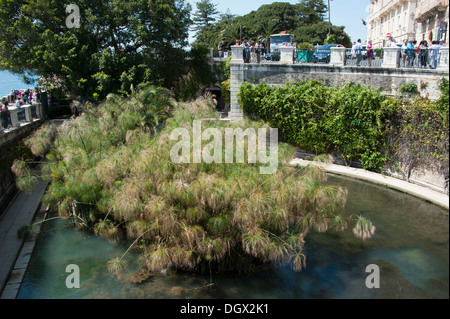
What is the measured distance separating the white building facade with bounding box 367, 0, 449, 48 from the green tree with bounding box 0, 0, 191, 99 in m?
12.2

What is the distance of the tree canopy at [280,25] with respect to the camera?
37375mm

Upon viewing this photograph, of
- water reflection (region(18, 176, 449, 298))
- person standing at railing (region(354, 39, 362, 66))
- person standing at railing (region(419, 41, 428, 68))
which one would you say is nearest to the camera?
water reflection (region(18, 176, 449, 298))

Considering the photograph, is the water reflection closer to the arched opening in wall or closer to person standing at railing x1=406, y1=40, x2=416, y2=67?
person standing at railing x1=406, y1=40, x2=416, y2=67

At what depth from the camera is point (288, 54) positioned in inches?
736

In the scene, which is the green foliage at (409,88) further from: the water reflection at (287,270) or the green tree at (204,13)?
the green tree at (204,13)

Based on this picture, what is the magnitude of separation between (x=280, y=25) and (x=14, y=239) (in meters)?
35.1

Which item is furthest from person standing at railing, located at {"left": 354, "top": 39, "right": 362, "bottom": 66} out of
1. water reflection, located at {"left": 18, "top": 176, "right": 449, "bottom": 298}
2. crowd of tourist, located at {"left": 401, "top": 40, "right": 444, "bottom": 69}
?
water reflection, located at {"left": 18, "top": 176, "right": 449, "bottom": 298}

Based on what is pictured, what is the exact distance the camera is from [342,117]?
53.5ft

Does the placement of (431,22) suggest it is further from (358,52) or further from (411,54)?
(358,52)

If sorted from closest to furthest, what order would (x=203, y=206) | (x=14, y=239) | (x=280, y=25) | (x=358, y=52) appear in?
(x=203, y=206)
(x=14, y=239)
(x=358, y=52)
(x=280, y=25)

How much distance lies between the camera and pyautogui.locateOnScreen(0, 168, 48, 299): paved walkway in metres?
8.79

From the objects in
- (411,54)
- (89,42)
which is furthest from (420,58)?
(89,42)

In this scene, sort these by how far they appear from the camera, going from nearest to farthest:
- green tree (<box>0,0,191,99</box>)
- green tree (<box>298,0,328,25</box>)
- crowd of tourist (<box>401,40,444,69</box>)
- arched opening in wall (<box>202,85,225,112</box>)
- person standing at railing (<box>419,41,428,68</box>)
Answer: crowd of tourist (<box>401,40,444,69</box>)
person standing at railing (<box>419,41,428,68</box>)
green tree (<box>0,0,191,99</box>)
arched opening in wall (<box>202,85,225,112</box>)
green tree (<box>298,0,328,25</box>)
